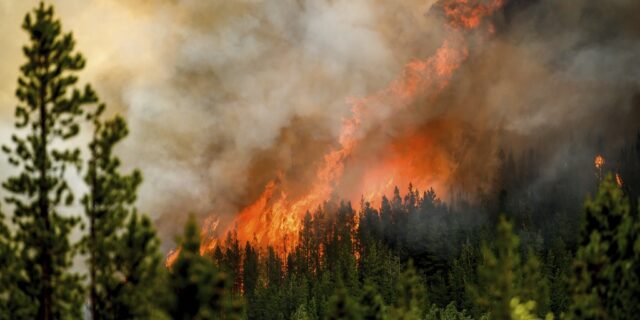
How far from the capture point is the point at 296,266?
193250 millimetres

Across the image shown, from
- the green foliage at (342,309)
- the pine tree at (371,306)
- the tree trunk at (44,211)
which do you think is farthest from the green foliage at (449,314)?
the tree trunk at (44,211)

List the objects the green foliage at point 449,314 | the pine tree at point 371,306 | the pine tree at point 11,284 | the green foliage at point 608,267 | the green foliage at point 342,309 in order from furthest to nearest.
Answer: the green foliage at point 449,314 < the pine tree at point 371,306 < the green foliage at point 342,309 < the green foliage at point 608,267 < the pine tree at point 11,284

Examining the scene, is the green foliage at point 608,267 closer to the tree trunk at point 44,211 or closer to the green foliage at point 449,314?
the tree trunk at point 44,211

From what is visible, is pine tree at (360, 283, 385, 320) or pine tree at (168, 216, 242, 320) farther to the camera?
pine tree at (360, 283, 385, 320)

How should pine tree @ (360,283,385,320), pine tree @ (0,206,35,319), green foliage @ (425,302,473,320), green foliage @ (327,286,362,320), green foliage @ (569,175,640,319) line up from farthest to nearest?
green foliage @ (425,302,473,320) < pine tree @ (360,283,385,320) < green foliage @ (327,286,362,320) < green foliage @ (569,175,640,319) < pine tree @ (0,206,35,319)

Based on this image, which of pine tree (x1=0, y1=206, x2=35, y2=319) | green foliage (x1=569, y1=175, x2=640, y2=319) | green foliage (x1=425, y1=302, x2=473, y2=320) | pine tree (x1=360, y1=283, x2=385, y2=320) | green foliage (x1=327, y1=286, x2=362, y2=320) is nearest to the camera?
pine tree (x1=0, y1=206, x2=35, y2=319)

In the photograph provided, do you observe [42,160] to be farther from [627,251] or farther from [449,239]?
[449,239]

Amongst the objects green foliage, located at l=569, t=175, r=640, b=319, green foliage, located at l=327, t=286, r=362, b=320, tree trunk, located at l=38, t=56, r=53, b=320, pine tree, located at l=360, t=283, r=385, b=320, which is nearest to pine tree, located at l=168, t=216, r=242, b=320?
tree trunk, located at l=38, t=56, r=53, b=320

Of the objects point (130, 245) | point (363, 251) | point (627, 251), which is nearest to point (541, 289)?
point (627, 251)

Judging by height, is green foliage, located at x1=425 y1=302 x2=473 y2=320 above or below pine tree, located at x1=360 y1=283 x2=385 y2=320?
above

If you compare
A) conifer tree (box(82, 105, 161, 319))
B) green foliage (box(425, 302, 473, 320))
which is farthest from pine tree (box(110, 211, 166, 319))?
green foliage (box(425, 302, 473, 320))

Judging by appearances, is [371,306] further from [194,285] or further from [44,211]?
[44,211]

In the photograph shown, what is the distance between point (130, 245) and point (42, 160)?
21.1 feet

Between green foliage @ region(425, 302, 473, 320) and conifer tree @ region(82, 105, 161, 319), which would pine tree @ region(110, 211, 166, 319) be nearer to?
conifer tree @ region(82, 105, 161, 319)
